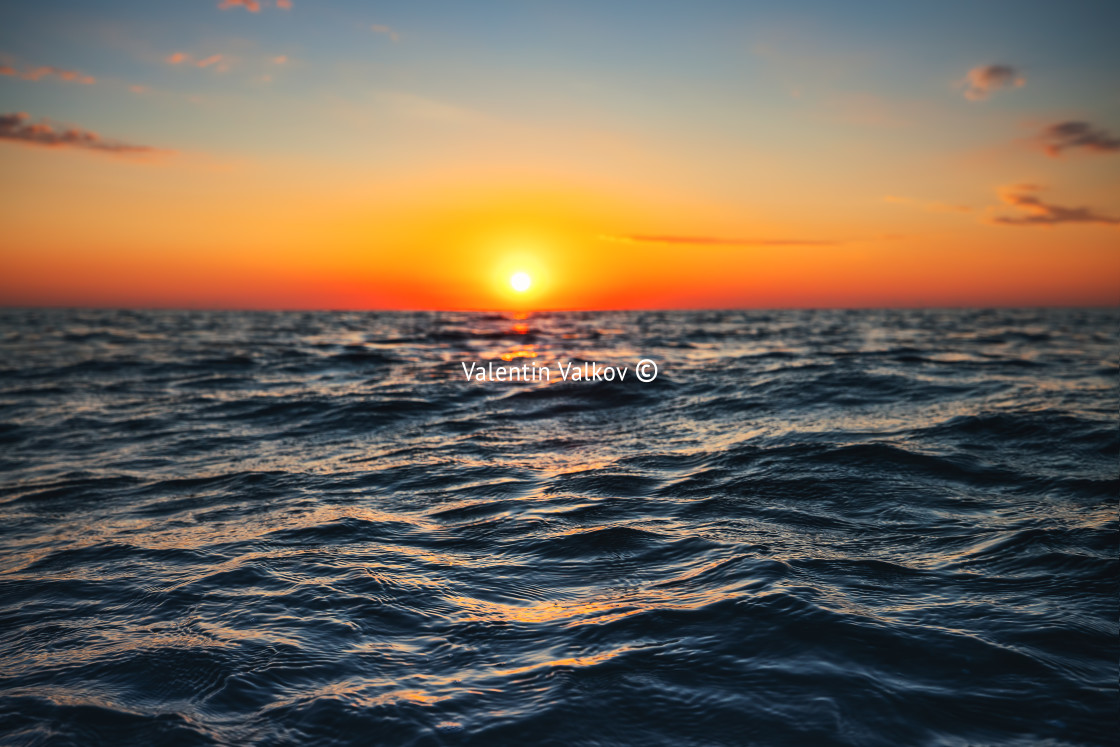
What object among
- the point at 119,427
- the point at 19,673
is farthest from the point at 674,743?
the point at 119,427

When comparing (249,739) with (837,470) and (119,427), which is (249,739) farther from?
(119,427)

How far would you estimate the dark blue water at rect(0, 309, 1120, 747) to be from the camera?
148 inches

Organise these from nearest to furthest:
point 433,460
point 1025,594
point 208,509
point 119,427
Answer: point 1025,594, point 208,509, point 433,460, point 119,427

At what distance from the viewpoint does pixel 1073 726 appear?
11.7 ft

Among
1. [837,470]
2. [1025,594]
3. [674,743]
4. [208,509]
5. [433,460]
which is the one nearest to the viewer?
[674,743]

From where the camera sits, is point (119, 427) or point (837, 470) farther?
point (119, 427)

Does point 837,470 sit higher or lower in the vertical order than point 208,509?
higher

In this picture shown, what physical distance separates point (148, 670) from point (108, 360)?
26.8m

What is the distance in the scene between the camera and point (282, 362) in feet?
86.6

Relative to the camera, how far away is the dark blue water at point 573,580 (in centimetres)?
377

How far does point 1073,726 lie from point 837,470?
18.6 ft

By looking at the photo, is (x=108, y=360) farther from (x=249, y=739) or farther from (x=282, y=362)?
(x=249, y=739)

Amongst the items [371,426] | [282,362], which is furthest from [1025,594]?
[282,362]

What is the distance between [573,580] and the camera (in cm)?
575
